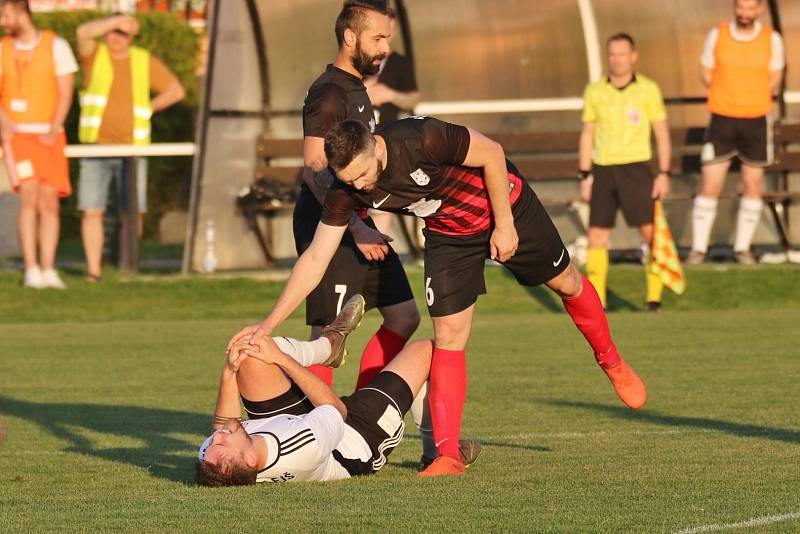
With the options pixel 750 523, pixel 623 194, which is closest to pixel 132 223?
pixel 623 194

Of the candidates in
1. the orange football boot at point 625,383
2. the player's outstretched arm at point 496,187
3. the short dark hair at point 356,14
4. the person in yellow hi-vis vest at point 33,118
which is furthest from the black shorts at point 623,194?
→ the player's outstretched arm at point 496,187

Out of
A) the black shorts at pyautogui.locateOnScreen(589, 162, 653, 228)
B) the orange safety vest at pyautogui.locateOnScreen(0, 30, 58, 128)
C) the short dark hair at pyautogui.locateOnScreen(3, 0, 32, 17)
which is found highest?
the short dark hair at pyautogui.locateOnScreen(3, 0, 32, 17)

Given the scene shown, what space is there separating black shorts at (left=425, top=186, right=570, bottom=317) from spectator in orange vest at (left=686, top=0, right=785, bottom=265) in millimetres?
8545

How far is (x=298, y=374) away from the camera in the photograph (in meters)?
6.95

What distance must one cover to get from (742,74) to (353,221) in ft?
29.3

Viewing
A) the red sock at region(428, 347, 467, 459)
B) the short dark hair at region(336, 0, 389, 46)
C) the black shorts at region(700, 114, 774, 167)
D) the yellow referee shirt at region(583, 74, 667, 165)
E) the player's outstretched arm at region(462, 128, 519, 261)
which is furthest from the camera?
the black shorts at region(700, 114, 774, 167)

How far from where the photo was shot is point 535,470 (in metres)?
7.20

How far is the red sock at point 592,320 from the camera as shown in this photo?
7.95 meters

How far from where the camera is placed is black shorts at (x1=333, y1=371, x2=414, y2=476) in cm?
716

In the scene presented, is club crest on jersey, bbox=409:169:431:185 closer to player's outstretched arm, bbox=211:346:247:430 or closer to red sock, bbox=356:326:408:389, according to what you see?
player's outstretched arm, bbox=211:346:247:430

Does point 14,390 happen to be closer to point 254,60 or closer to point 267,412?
point 267,412

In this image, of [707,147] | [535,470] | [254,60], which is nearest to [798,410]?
[535,470]

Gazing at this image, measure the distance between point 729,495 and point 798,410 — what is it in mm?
2836

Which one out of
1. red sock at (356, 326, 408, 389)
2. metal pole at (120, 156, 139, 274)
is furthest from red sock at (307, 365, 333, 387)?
metal pole at (120, 156, 139, 274)
